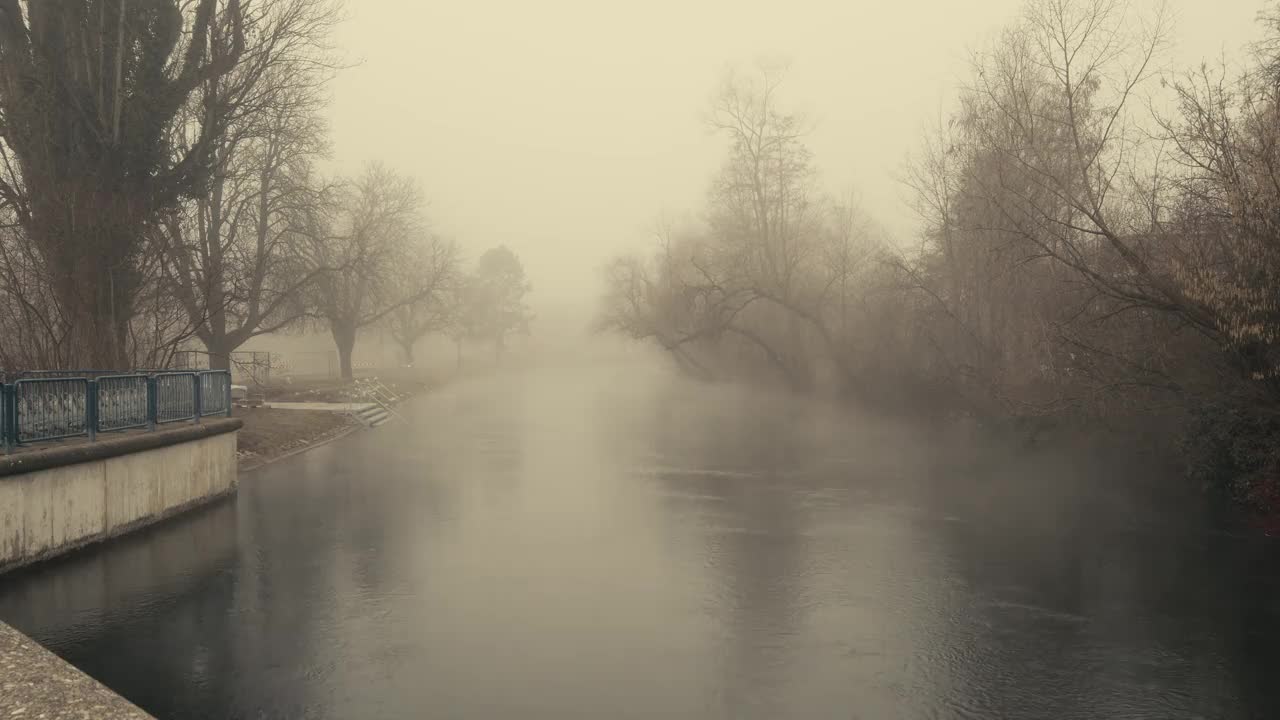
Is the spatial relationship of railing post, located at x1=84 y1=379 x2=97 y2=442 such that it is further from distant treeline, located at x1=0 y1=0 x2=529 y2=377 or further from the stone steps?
the stone steps

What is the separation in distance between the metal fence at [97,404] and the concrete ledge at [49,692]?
17.1ft

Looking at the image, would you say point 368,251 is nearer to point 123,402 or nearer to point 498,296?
point 123,402

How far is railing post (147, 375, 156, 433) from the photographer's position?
49.9 feet

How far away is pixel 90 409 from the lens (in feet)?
43.7

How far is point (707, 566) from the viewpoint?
12.2 m

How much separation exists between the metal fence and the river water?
1.71m

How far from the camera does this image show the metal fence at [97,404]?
11.8m

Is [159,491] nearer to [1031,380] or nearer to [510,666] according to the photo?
[510,666]

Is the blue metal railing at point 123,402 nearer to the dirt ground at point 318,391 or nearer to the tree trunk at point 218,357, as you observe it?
the tree trunk at point 218,357

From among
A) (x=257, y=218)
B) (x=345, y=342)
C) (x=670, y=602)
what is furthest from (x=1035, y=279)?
(x=345, y=342)

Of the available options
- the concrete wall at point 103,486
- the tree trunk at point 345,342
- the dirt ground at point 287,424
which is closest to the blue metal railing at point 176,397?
the concrete wall at point 103,486

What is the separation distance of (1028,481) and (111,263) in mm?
19660

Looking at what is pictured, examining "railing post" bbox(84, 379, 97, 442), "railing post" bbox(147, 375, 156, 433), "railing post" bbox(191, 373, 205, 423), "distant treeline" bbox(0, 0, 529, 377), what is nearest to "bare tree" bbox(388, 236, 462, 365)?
"distant treeline" bbox(0, 0, 529, 377)

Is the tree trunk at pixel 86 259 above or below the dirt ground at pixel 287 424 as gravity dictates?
above
